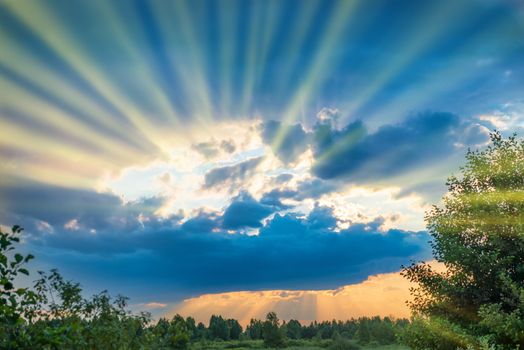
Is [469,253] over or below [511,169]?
below

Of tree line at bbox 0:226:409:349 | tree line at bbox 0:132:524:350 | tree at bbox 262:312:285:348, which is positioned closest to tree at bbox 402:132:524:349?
tree line at bbox 0:132:524:350

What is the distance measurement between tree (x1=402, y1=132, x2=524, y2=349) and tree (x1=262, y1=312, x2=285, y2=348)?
415 ft

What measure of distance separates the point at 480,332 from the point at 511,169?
38.5 feet

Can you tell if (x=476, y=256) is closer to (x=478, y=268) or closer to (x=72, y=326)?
(x=478, y=268)

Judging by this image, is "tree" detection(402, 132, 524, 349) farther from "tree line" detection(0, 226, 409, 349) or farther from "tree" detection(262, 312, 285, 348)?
"tree" detection(262, 312, 285, 348)

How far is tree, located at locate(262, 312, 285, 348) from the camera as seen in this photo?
149000mm

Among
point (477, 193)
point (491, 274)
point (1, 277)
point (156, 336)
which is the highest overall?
point (477, 193)

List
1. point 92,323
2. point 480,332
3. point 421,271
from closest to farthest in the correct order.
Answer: point 92,323 < point 480,332 < point 421,271

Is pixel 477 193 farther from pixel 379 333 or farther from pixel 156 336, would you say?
pixel 379 333

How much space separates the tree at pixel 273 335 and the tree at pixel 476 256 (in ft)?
415

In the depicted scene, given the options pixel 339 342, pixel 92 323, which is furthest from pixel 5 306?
pixel 339 342

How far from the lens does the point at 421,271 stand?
105ft

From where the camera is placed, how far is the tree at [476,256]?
1087 inches

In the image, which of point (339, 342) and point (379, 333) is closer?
point (339, 342)
